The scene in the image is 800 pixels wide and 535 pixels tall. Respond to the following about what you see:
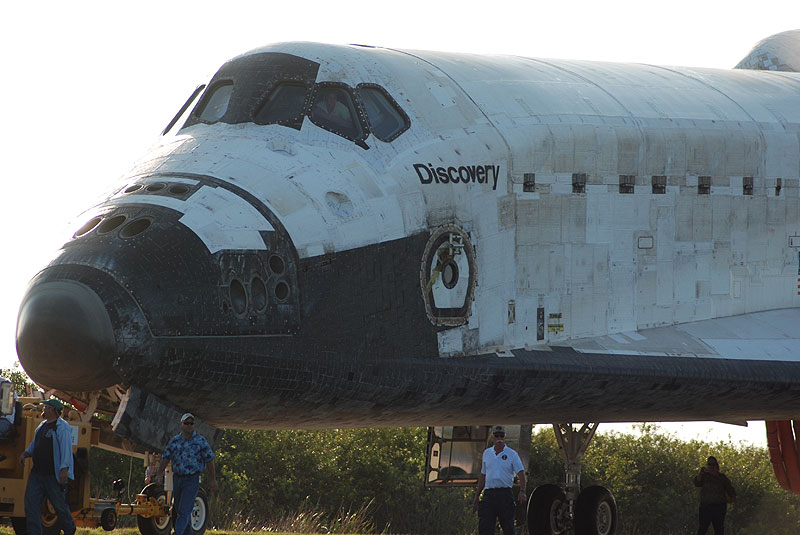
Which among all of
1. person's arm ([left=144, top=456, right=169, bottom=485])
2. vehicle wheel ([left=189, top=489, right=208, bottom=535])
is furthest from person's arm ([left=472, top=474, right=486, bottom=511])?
person's arm ([left=144, top=456, right=169, bottom=485])

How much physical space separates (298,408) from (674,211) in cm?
431

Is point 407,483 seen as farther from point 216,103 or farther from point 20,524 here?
point 216,103

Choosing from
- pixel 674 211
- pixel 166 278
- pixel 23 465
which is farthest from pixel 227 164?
pixel 674 211

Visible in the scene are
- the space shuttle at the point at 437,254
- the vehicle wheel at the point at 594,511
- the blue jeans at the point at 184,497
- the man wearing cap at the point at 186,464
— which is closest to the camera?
the space shuttle at the point at 437,254

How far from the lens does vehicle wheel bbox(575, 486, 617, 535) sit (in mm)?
13562

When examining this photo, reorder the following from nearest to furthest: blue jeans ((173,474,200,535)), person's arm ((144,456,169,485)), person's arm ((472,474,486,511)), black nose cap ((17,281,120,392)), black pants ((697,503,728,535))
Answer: black nose cap ((17,281,120,392)) → person's arm ((144,456,169,485)) → blue jeans ((173,474,200,535)) → person's arm ((472,474,486,511)) → black pants ((697,503,728,535))

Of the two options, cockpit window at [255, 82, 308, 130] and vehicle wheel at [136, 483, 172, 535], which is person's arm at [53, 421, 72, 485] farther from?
cockpit window at [255, 82, 308, 130]

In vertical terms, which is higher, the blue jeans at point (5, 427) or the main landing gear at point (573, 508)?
the blue jeans at point (5, 427)

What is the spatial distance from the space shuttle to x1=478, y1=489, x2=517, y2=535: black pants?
2.24 feet

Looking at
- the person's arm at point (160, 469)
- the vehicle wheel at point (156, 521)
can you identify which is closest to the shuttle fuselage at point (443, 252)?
the person's arm at point (160, 469)

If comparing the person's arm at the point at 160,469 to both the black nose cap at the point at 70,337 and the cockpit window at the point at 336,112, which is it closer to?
the black nose cap at the point at 70,337

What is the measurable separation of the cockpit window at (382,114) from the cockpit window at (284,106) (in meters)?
0.46

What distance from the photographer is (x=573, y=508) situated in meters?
13.8

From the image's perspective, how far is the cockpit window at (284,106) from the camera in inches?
376
